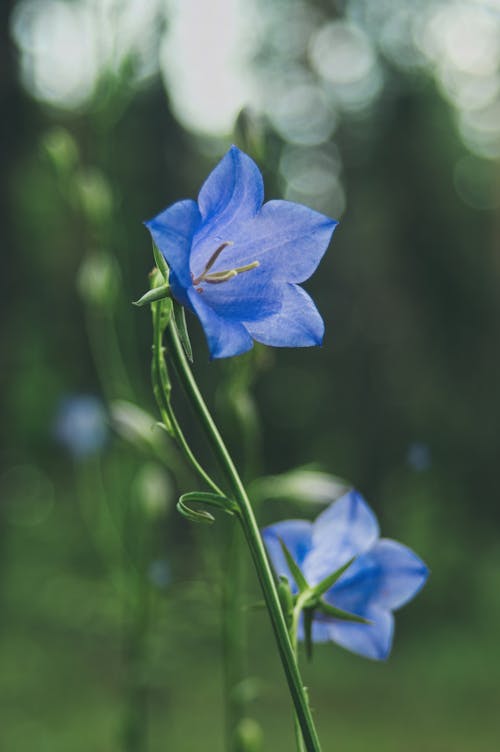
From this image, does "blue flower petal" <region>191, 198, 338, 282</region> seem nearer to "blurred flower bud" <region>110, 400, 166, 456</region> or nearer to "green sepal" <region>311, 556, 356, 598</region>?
"green sepal" <region>311, 556, 356, 598</region>

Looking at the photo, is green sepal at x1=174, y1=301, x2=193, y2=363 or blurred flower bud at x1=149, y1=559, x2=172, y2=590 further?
blurred flower bud at x1=149, y1=559, x2=172, y2=590

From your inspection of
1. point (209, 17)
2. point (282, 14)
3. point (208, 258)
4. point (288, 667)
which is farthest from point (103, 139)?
point (282, 14)

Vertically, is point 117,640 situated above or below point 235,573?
below

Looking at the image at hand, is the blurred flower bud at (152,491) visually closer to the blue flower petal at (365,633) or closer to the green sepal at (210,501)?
the blue flower petal at (365,633)

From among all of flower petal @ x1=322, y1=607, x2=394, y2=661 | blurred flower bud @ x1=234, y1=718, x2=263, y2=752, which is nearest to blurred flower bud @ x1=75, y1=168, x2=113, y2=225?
blurred flower bud @ x1=234, y1=718, x2=263, y2=752

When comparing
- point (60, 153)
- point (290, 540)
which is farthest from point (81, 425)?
point (290, 540)

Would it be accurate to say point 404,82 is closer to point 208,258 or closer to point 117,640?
point 117,640

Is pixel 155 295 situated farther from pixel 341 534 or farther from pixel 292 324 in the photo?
pixel 341 534
